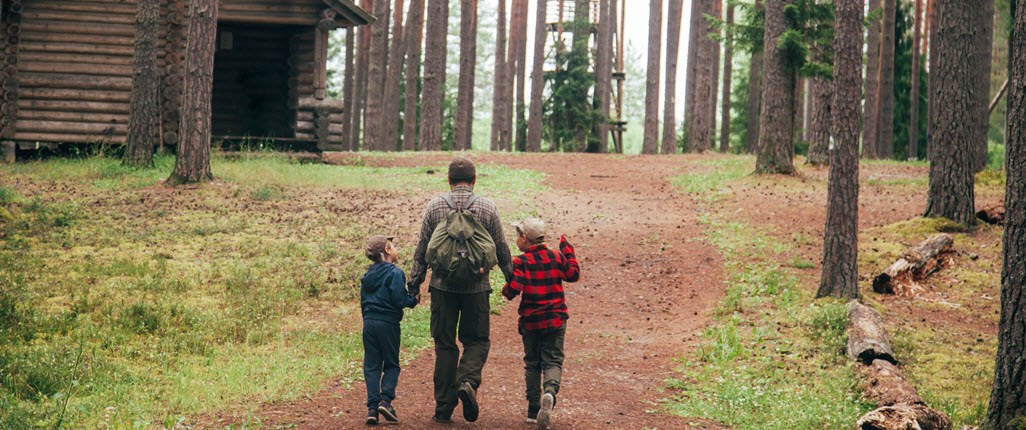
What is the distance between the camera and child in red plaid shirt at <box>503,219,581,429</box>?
25.1 feet

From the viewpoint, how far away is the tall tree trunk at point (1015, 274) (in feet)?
23.5

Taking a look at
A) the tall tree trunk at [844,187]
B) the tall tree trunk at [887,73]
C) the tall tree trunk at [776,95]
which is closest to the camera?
the tall tree trunk at [844,187]

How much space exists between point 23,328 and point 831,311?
9.09 metres

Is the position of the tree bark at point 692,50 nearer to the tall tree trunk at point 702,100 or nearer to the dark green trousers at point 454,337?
the tall tree trunk at point 702,100

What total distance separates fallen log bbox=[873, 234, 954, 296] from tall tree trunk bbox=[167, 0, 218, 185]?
12.6 meters

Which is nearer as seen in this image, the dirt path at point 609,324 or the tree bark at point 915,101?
the dirt path at point 609,324

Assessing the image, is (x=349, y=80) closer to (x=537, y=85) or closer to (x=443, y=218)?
(x=537, y=85)

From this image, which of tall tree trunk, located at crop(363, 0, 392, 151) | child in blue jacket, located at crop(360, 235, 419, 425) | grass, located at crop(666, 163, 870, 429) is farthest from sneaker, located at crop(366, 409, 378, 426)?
tall tree trunk, located at crop(363, 0, 392, 151)

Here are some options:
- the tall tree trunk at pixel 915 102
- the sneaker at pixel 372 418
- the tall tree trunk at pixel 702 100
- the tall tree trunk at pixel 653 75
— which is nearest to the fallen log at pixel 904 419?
the sneaker at pixel 372 418

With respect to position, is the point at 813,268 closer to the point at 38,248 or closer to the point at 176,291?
the point at 176,291

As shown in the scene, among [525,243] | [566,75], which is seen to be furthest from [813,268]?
[566,75]

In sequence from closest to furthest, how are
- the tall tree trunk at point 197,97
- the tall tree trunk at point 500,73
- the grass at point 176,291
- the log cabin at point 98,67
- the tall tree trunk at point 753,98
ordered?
the grass at point 176,291 → the tall tree trunk at point 197,97 → the log cabin at point 98,67 → the tall tree trunk at point 753,98 → the tall tree trunk at point 500,73

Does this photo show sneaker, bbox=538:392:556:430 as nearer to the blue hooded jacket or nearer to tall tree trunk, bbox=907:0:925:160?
the blue hooded jacket

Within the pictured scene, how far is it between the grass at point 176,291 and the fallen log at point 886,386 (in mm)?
4755
